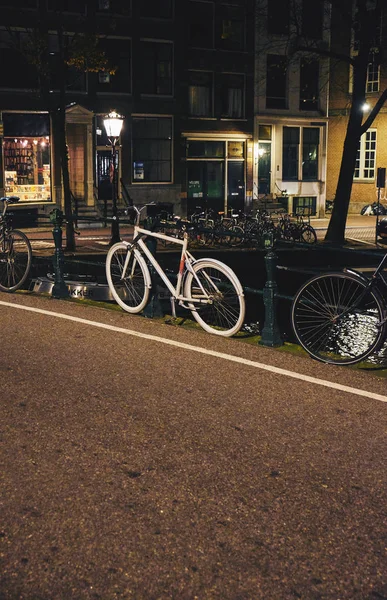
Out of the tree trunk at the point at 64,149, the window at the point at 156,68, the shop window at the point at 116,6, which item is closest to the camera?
the tree trunk at the point at 64,149

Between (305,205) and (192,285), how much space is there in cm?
3229

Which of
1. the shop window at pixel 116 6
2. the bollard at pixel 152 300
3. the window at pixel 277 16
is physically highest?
the window at pixel 277 16

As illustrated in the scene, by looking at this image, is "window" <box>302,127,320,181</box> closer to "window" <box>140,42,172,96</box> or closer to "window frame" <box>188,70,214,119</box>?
"window frame" <box>188,70,214,119</box>

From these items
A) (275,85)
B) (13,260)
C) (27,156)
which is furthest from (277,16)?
(13,260)

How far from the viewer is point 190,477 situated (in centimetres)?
452

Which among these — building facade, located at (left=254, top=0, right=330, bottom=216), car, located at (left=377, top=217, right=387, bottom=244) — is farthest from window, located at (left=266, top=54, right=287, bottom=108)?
car, located at (left=377, top=217, right=387, bottom=244)

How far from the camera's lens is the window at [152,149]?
35.0 meters

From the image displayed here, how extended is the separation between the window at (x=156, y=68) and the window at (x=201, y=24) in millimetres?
1606

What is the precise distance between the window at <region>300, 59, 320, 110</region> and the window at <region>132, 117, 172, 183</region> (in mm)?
7976

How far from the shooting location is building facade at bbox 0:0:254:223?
31858 mm

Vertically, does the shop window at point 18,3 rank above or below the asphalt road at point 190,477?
above

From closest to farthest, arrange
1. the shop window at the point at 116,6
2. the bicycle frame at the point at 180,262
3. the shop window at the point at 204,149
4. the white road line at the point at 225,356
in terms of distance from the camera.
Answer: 1. the white road line at the point at 225,356
2. the bicycle frame at the point at 180,262
3. the shop window at the point at 116,6
4. the shop window at the point at 204,149

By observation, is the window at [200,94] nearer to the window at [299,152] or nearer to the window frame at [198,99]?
the window frame at [198,99]

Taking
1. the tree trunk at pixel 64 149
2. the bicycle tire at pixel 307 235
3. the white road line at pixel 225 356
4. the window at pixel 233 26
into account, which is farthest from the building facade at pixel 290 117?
the white road line at pixel 225 356
